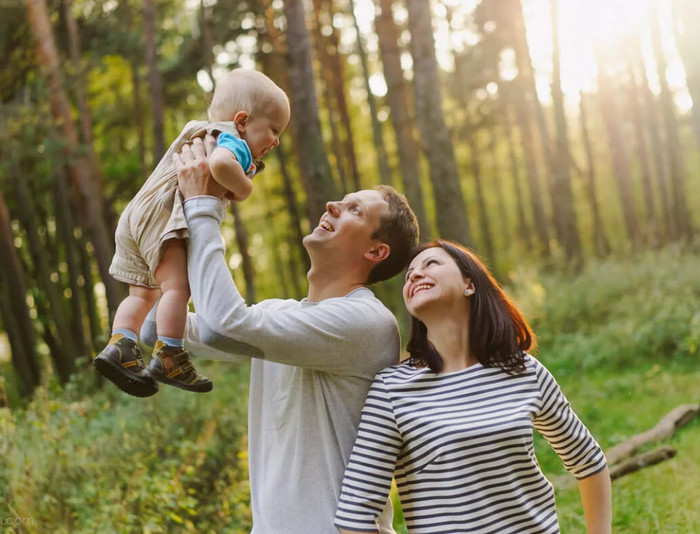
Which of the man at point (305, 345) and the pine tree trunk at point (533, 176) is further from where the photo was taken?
the pine tree trunk at point (533, 176)

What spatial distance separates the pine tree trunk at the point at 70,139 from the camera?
44.7 ft

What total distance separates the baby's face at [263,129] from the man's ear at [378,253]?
1.72 ft

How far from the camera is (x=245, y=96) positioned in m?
2.82

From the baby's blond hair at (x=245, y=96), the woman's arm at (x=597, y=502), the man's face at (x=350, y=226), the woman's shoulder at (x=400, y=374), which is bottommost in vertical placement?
Answer: the woman's arm at (x=597, y=502)

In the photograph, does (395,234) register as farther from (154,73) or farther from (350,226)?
(154,73)

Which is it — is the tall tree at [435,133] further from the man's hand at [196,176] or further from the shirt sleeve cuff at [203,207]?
the shirt sleeve cuff at [203,207]

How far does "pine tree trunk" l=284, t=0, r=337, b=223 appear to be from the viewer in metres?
8.52

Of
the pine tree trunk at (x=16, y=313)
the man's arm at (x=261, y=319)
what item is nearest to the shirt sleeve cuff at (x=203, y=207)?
the man's arm at (x=261, y=319)

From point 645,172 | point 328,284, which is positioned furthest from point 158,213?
point 645,172

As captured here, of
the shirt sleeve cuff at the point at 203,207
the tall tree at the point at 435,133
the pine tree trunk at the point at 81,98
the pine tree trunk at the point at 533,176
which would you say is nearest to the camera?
the shirt sleeve cuff at the point at 203,207

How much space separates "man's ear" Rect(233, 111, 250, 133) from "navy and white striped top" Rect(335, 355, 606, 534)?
3.35 ft

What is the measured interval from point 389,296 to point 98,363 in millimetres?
16050

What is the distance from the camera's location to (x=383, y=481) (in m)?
2.33

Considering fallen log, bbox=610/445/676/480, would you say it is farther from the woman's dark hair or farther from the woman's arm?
the woman's dark hair
